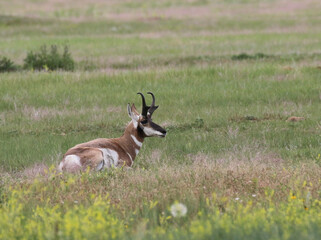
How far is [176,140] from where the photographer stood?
14.0 metres

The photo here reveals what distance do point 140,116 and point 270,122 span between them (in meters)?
4.19

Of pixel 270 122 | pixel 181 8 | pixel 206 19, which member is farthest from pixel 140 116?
pixel 181 8

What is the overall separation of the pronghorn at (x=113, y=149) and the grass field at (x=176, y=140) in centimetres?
32

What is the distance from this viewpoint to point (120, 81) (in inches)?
797

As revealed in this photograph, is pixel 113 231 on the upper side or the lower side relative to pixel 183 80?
upper

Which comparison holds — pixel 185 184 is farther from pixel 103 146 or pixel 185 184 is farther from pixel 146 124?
pixel 146 124

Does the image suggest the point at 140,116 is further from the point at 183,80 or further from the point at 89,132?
the point at 183,80

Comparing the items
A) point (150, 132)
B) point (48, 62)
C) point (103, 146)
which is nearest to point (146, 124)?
point (150, 132)

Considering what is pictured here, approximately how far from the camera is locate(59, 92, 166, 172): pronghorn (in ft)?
35.6

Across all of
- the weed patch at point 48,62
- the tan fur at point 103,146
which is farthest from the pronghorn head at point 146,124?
the weed patch at point 48,62

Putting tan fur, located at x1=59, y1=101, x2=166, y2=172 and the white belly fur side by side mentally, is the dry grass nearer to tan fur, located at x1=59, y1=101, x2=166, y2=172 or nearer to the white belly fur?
tan fur, located at x1=59, y1=101, x2=166, y2=172

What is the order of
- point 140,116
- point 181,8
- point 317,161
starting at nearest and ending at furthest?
point 317,161, point 140,116, point 181,8

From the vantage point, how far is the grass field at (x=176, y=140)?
6.74 metres

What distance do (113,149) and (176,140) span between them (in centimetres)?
249
